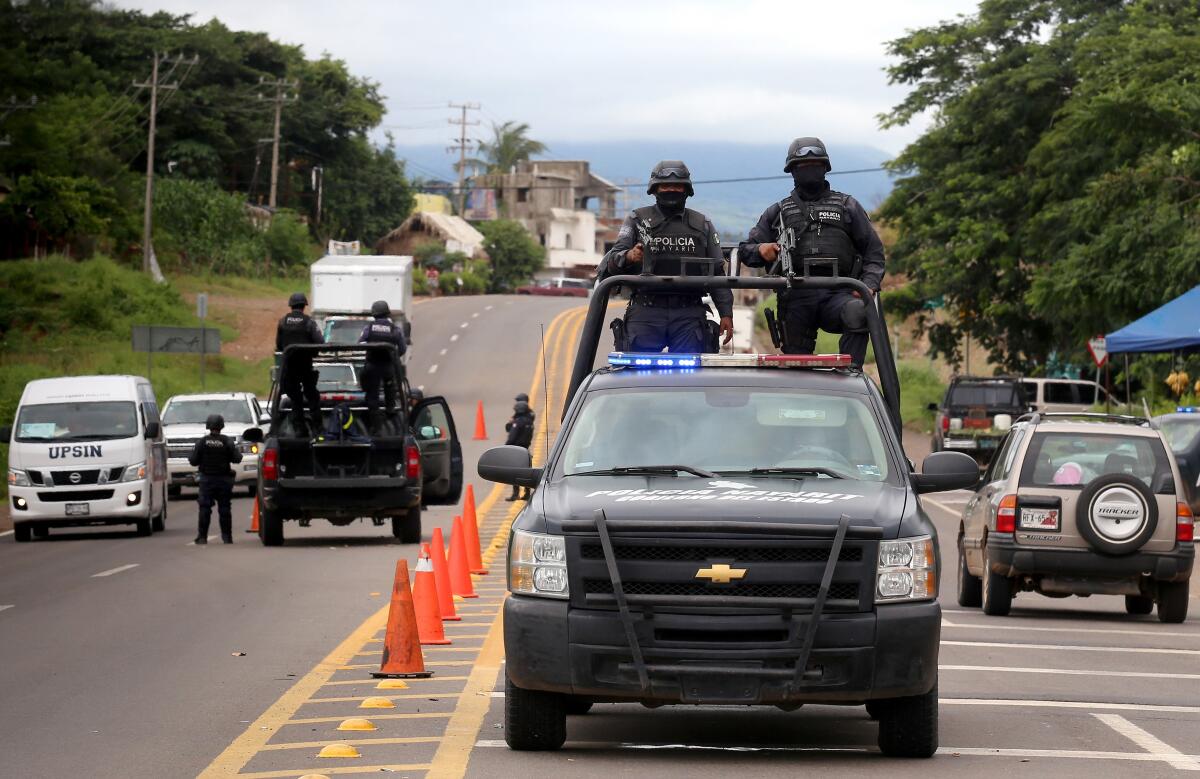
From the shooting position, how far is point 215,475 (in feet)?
80.2

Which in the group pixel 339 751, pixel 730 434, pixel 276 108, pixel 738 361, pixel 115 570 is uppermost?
pixel 276 108

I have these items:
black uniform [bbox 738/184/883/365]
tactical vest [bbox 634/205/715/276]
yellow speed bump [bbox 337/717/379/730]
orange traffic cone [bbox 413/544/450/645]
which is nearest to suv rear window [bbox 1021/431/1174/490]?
black uniform [bbox 738/184/883/365]

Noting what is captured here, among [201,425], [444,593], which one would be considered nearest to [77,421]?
[201,425]

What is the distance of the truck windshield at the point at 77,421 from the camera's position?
26359mm

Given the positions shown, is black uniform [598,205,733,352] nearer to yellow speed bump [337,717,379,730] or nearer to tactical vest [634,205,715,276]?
tactical vest [634,205,715,276]

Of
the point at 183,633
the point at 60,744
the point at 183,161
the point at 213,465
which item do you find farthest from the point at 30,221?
the point at 60,744

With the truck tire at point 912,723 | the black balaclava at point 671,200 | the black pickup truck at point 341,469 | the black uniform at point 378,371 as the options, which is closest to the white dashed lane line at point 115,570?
the black pickup truck at point 341,469

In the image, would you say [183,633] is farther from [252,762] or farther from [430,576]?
[252,762]

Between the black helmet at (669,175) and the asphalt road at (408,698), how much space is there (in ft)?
5.73

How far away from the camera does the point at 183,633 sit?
14.7m

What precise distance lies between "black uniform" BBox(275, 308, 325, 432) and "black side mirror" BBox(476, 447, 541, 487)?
14064 millimetres

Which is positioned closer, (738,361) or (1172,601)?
(738,361)

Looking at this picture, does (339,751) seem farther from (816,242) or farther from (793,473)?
(816,242)

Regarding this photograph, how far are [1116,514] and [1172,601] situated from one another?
1.25m
